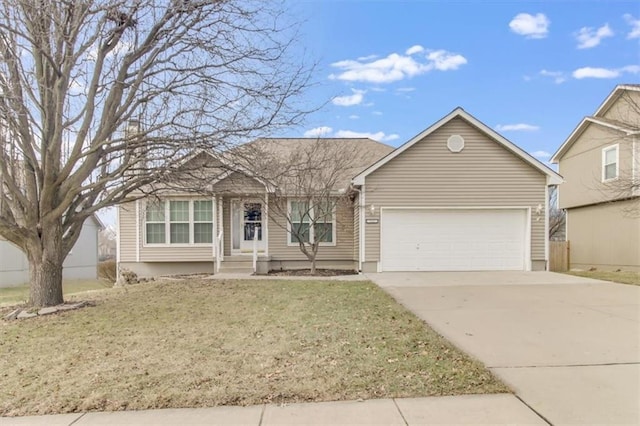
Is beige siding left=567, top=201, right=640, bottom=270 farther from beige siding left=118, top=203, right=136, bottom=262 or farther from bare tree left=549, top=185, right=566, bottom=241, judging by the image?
beige siding left=118, top=203, right=136, bottom=262

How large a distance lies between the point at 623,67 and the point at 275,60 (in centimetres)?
1313

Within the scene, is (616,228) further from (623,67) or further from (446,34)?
(446,34)

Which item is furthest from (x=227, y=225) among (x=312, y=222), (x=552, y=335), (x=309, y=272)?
(x=552, y=335)

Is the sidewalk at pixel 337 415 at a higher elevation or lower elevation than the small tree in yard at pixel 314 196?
lower

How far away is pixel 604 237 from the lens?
18.8 metres

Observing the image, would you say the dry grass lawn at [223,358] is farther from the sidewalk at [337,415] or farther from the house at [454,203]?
the house at [454,203]

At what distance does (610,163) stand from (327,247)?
12.6m

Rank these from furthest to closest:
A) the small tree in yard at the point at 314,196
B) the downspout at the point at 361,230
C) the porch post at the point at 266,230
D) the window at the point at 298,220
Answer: the porch post at the point at 266,230 → the window at the point at 298,220 → the small tree in yard at the point at 314,196 → the downspout at the point at 361,230

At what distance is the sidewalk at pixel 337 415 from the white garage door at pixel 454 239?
35.8ft

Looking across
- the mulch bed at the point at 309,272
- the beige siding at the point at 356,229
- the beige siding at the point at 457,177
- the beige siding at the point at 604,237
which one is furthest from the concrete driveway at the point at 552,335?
the beige siding at the point at 604,237

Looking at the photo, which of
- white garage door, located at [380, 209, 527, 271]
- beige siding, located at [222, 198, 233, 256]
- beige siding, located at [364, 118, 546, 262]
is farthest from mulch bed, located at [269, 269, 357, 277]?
beige siding, located at [222, 198, 233, 256]

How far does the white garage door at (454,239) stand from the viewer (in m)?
14.8

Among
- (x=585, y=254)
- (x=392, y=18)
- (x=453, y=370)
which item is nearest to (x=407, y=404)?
(x=453, y=370)

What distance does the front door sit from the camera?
1652 cm
